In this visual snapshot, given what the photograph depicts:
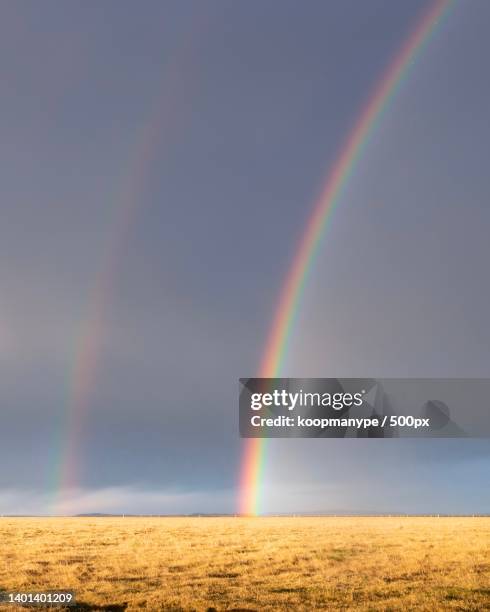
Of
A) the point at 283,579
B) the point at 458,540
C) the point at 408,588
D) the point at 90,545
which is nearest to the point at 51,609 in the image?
the point at 283,579

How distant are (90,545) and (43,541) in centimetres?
472

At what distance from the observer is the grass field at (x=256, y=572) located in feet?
74.1

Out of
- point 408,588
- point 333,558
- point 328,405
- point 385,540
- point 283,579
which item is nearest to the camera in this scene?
point 408,588

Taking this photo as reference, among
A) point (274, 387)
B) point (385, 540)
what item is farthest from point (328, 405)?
point (385, 540)

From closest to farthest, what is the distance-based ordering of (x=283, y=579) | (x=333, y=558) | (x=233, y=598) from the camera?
1. (x=233, y=598)
2. (x=283, y=579)
3. (x=333, y=558)

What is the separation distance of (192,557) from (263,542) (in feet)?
34.5

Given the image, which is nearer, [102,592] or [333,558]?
[102,592]

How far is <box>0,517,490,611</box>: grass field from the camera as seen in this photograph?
74.1ft

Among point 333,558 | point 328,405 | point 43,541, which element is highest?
point 328,405

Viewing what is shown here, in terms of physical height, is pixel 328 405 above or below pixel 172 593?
above

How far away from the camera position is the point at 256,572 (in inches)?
1177

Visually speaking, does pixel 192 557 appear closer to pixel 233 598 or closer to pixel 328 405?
pixel 233 598

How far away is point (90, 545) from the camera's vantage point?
141 ft

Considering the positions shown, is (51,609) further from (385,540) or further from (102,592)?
(385,540)
